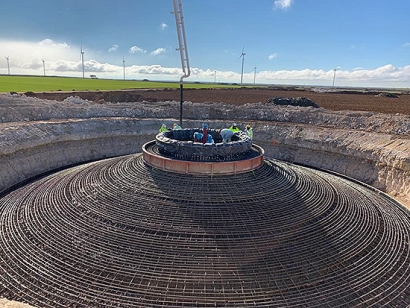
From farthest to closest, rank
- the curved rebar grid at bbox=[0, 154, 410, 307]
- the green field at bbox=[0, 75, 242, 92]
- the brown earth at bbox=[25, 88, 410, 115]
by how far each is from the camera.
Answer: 1. the green field at bbox=[0, 75, 242, 92]
2. the brown earth at bbox=[25, 88, 410, 115]
3. the curved rebar grid at bbox=[0, 154, 410, 307]

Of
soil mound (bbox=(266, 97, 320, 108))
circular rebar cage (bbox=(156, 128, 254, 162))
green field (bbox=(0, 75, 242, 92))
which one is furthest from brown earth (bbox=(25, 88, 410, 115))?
circular rebar cage (bbox=(156, 128, 254, 162))

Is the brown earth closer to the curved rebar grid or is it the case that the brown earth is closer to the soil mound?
the soil mound

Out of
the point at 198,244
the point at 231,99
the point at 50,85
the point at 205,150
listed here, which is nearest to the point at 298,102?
the point at 231,99

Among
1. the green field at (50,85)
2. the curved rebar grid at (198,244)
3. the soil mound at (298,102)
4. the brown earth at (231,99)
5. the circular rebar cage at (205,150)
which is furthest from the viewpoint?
the green field at (50,85)

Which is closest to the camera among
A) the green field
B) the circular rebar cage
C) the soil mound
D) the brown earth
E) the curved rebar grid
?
the curved rebar grid

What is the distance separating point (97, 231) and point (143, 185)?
2.74m

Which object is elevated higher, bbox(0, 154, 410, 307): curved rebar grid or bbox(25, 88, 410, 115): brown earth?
bbox(25, 88, 410, 115): brown earth

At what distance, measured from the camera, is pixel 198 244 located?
9.88m

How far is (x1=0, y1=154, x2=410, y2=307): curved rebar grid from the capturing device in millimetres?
8672

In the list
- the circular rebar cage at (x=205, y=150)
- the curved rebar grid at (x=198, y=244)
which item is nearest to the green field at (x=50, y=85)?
the circular rebar cage at (x=205, y=150)

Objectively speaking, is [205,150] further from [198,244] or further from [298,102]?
[298,102]

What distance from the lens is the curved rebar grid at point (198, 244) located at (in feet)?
28.5

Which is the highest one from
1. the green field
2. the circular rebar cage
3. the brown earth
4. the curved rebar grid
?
the green field

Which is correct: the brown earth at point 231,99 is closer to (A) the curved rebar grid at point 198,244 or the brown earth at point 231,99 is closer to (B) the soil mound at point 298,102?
(B) the soil mound at point 298,102
